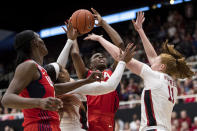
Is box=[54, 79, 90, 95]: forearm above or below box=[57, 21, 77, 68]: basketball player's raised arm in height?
below

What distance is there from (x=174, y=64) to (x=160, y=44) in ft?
30.8

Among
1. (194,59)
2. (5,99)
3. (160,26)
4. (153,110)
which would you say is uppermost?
(160,26)

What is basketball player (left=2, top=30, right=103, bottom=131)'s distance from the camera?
2566 millimetres

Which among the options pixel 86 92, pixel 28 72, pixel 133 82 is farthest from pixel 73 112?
pixel 133 82

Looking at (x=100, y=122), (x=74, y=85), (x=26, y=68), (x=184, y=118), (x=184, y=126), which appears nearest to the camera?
(x=26, y=68)

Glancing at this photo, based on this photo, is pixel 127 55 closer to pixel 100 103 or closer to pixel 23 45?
pixel 100 103

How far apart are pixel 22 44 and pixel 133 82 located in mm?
9235

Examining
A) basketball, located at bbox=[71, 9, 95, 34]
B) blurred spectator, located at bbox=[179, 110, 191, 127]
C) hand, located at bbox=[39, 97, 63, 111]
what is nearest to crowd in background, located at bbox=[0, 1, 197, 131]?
blurred spectator, located at bbox=[179, 110, 191, 127]

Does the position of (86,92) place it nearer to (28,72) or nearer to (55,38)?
(28,72)

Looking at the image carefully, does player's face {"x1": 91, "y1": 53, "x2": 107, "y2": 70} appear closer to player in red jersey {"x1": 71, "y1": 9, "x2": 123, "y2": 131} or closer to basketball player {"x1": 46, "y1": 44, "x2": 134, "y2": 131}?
player in red jersey {"x1": 71, "y1": 9, "x2": 123, "y2": 131}

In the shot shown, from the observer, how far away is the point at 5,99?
2.60 m

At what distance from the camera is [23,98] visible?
8.48 ft

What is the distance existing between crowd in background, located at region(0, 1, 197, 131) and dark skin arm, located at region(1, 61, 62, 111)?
270 inches

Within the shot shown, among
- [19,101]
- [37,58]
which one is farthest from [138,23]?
[19,101]
